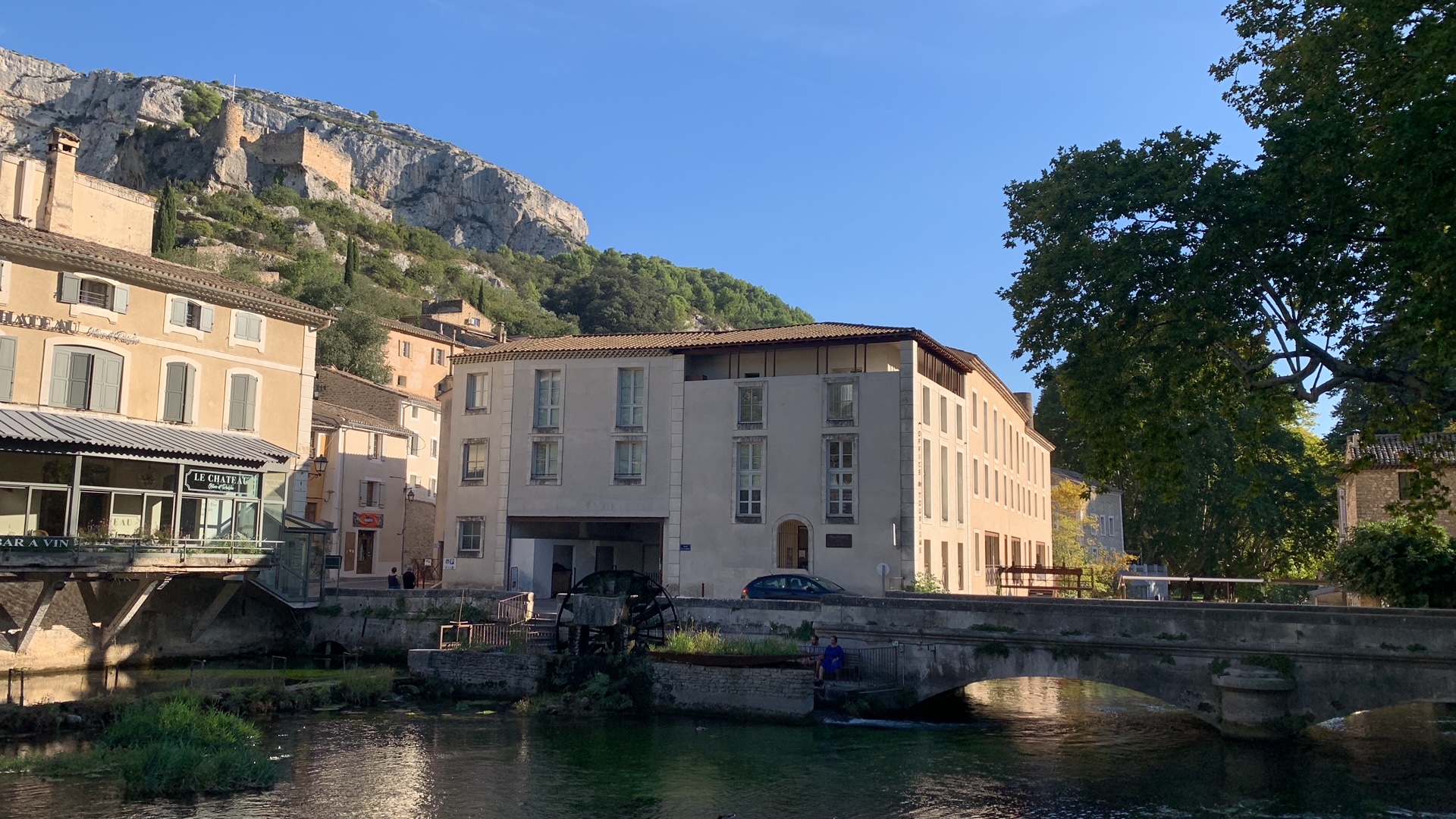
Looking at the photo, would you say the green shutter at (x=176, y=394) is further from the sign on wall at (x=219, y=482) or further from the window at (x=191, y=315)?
the sign on wall at (x=219, y=482)

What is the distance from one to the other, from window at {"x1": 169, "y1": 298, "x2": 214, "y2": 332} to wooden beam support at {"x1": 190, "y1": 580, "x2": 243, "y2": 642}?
7.84 meters

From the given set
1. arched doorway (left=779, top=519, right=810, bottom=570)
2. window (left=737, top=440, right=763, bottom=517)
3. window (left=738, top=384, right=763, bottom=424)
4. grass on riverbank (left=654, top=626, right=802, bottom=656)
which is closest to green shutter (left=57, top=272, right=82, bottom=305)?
grass on riverbank (left=654, top=626, right=802, bottom=656)

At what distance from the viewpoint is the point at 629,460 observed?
39.4m

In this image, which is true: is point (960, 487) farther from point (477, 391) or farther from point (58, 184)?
point (58, 184)

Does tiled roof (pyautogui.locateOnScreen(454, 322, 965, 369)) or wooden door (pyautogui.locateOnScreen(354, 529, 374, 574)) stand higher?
tiled roof (pyautogui.locateOnScreen(454, 322, 965, 369))

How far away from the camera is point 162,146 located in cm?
12156

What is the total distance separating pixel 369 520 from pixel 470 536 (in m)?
10.2

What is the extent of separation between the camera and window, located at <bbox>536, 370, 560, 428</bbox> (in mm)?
40344

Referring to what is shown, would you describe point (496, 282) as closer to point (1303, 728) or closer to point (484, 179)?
point (484, 179)

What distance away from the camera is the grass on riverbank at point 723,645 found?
1049 inches

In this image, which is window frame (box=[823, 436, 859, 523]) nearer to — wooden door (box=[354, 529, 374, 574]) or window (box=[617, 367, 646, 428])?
window (box=[617, 367, 646, 428])

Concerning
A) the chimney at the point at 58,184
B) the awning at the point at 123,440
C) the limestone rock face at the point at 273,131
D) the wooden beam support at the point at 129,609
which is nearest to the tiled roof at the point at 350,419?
the awning at the point at 123,440

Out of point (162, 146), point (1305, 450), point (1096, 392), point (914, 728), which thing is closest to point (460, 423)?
point (914, 728)

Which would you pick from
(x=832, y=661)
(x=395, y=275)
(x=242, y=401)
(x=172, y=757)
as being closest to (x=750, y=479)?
(x=832, y=661)
